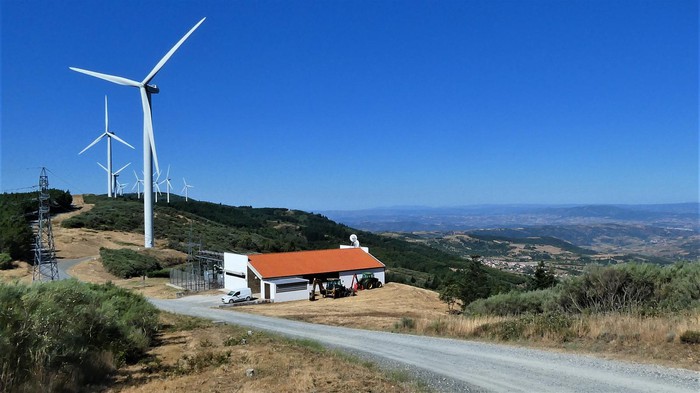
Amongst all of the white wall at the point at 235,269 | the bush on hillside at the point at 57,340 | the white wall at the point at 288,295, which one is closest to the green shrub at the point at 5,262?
the white wall at the point at 235,269

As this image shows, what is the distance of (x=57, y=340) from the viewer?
1080 centimetres

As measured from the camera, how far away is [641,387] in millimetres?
8961

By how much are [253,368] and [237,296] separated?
1318 inches

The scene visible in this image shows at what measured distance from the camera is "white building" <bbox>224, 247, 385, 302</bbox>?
46406 millimetres

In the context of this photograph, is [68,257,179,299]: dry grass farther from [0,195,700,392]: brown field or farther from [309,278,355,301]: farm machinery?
[0,195,700,392]: brown field

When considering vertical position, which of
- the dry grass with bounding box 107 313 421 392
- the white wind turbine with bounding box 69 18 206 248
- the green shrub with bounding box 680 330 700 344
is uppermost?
the white wind turbine with bounding box 69 18 206 248

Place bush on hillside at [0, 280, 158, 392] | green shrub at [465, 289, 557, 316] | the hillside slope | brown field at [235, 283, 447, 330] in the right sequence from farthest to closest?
the hillside slope < brown field at [235, 283, 447, 330] < green shrub at [465, 289, 557, 316] < bush on hillside at [0, 280, 158, 392]

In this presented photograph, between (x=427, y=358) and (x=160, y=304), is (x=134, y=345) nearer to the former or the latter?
(x=427, y=358)

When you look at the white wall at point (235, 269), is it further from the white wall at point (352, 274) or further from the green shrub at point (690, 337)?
the green shrub at point (690, 337)

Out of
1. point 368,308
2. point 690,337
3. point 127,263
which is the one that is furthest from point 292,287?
point 690,337

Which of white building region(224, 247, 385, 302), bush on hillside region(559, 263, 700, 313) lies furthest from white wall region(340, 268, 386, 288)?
bush on hillside region(559, 263, 700, 313)

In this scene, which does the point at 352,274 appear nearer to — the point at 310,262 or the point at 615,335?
the point at 310,262

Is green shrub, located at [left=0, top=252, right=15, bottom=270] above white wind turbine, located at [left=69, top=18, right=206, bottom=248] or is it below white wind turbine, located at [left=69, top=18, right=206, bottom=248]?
below

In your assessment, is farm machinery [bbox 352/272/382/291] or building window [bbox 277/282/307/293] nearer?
building window [bbox 277/282/307/293]
